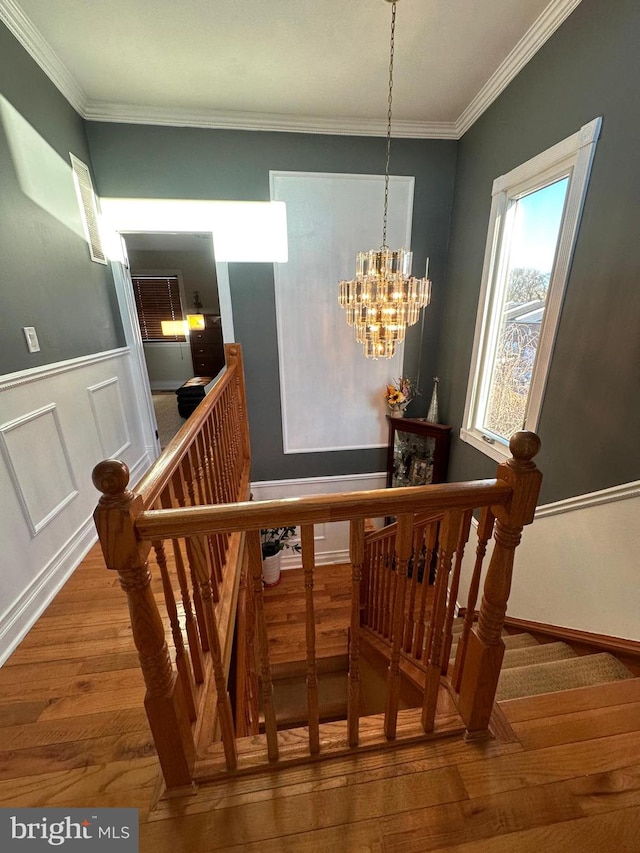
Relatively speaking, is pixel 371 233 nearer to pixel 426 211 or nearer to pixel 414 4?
pixel 426 211

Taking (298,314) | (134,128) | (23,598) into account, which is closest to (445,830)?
(23,598)

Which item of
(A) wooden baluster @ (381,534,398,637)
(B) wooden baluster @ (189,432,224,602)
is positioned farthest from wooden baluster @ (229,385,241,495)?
(A) wooden baluster @ (381,534,398,637)

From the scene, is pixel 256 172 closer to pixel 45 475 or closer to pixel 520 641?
pixel 45 475

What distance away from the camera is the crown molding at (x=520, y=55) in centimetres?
168

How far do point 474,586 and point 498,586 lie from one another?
84 mm

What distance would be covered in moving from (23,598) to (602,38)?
3752 millimetres

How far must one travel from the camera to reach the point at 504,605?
88 centimetres

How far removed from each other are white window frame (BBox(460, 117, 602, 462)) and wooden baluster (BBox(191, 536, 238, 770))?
6.84 feet

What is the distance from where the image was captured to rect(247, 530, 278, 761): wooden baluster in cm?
76

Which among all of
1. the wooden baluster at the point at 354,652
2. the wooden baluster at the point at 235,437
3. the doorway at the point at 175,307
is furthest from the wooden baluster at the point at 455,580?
the doorway at the point at 175,307

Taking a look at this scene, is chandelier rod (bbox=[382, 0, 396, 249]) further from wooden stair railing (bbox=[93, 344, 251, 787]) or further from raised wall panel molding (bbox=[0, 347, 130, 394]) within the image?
raised wall panel molding (bbox=[0, 347, 130, 394])

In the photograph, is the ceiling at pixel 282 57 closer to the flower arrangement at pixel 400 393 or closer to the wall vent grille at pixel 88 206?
the wall vent grille at pixel 88 206

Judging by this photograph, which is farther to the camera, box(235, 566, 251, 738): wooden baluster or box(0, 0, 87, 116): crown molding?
box(235, 566, 251, 738): wooden baluster

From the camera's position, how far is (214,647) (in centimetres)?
85
